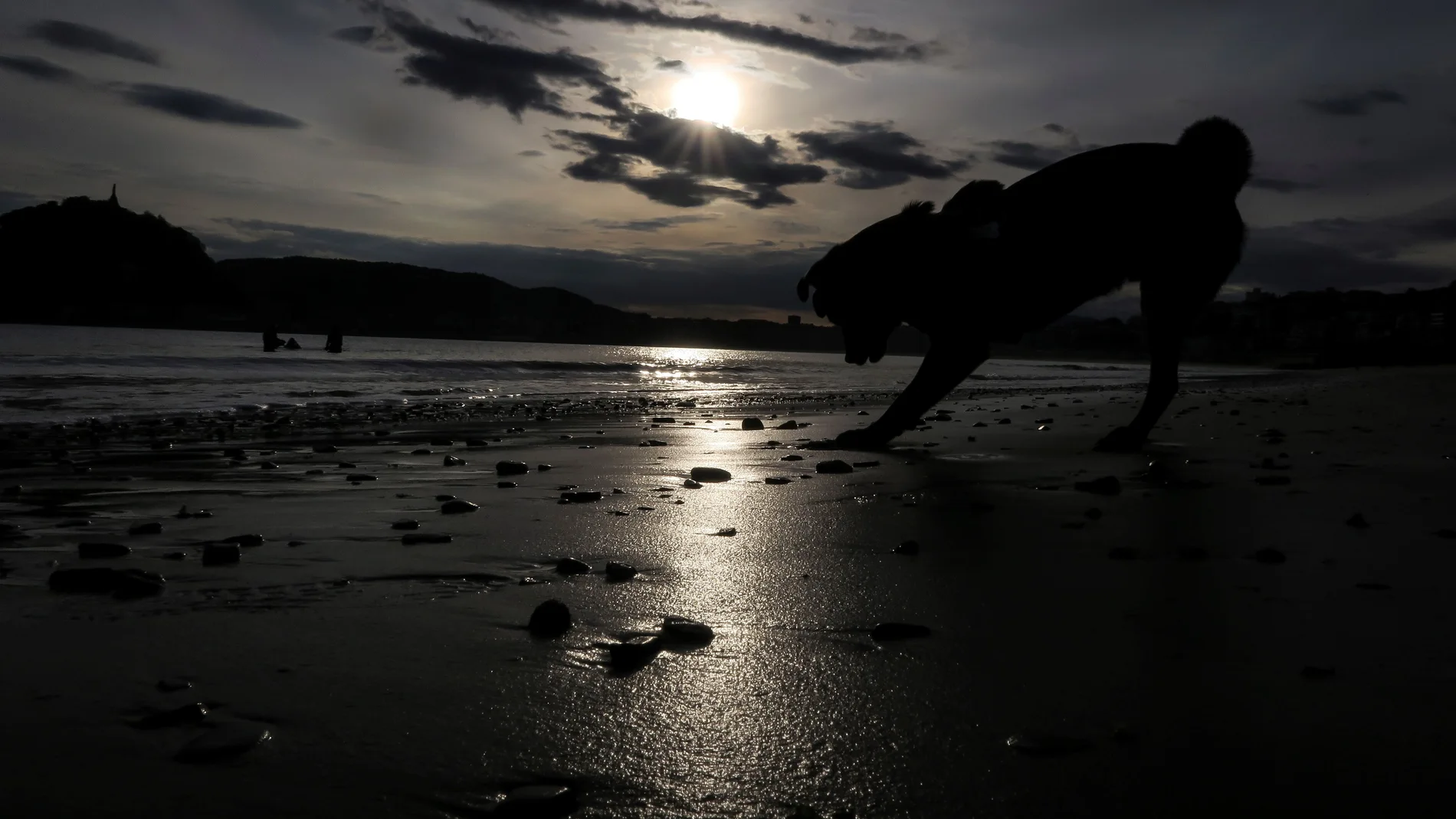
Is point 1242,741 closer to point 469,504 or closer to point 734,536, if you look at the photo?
point 734,536

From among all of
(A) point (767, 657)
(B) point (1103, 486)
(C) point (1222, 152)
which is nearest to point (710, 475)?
(B) point (1103, 486)

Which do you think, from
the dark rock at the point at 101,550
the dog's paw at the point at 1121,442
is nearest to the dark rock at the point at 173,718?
the dark rock at the point at 101,550

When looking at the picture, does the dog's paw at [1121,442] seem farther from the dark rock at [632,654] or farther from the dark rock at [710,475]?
the dark rock at [632,654]

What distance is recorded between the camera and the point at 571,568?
3.47 metres

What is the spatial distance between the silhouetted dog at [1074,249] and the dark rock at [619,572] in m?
4.96

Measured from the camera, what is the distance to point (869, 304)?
27.7 ft

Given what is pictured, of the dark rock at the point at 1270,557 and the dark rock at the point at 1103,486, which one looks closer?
the dark rock at the point at 1270,557

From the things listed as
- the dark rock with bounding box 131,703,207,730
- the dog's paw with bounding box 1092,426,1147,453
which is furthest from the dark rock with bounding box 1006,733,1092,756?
the dog's paw with bounding box 1092,426,1147,453

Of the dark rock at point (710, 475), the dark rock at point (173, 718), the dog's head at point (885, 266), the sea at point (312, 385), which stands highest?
the dog's head at point (885, 266)

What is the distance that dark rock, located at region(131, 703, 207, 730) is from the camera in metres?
1.92

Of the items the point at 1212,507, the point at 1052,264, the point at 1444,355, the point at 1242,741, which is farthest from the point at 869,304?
the point at 1444,355

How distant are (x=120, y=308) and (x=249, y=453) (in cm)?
12353

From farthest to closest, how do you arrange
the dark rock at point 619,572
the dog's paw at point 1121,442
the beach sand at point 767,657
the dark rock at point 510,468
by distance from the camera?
the dog's paw at point 1121,442 → the dark rock at point 510,468 → the dark rock at point 619,572 → the beach sand at point 767,657

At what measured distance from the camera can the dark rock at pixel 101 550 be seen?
3672 millimetres
